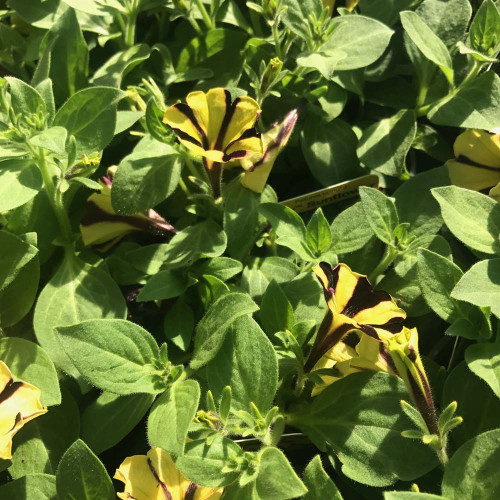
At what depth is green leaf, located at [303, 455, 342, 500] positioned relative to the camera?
793mm

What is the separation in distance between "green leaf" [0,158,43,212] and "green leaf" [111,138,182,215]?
12 cm

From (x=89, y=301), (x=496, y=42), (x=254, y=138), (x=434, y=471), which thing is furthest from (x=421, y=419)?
(x=496, y=42)

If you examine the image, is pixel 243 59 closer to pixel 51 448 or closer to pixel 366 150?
pixel 366 150

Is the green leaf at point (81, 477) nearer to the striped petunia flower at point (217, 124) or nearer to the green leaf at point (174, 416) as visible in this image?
the green leaf at point (174, 416)

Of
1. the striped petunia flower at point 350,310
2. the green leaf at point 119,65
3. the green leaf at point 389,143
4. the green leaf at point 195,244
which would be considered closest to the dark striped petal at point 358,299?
the striped petunia flower at point 350,310

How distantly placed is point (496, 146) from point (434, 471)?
558 mm

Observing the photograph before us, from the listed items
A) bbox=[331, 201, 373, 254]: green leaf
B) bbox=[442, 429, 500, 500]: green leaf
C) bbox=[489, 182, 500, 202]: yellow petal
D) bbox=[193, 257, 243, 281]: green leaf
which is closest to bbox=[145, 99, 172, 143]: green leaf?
bbox=[193, 257, 243, 281]: green leaf

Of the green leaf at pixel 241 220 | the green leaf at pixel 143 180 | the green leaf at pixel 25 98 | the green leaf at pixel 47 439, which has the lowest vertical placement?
the green leaf at pixel 47 439

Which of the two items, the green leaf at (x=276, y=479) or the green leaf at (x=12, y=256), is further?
the green leaf at (x=12, y=256)

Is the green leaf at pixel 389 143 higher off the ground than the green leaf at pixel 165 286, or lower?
higher

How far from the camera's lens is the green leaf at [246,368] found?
0.86 meters

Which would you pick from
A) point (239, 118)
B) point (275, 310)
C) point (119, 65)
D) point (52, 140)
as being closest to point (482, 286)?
point (275, 310)

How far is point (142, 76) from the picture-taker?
123cm

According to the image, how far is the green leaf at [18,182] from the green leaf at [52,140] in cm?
6
